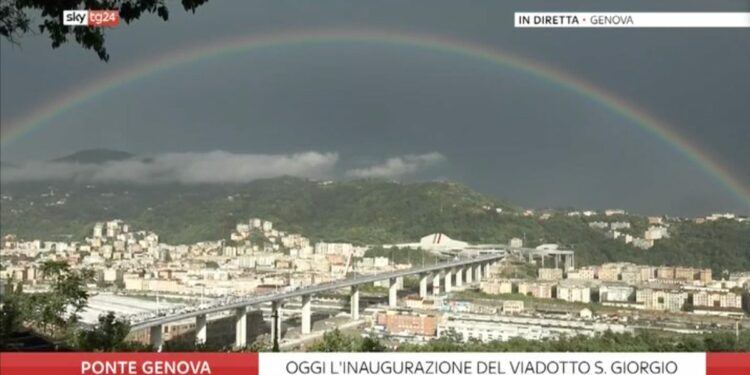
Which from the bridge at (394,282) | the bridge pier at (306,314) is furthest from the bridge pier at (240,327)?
the bridge pier at (306,314)

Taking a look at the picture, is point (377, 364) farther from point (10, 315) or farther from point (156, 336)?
point (10, 315)

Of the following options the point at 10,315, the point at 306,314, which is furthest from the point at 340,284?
the point at 10,315

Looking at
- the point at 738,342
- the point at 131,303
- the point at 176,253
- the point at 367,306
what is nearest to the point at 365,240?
the point at 367,306

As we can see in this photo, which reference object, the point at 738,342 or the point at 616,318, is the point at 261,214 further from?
the point at 738,342

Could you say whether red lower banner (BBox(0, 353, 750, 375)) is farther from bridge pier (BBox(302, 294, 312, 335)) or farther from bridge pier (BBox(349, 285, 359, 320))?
bridge pier (BBox(349, 285, 359, 320))

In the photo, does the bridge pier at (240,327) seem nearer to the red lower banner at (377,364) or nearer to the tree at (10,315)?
the red lower banner at (377,364)

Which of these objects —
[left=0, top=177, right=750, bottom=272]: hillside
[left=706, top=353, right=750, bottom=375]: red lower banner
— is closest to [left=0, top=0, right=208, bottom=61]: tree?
[left=0, top=177, right=750, bottom=272]: hillside
